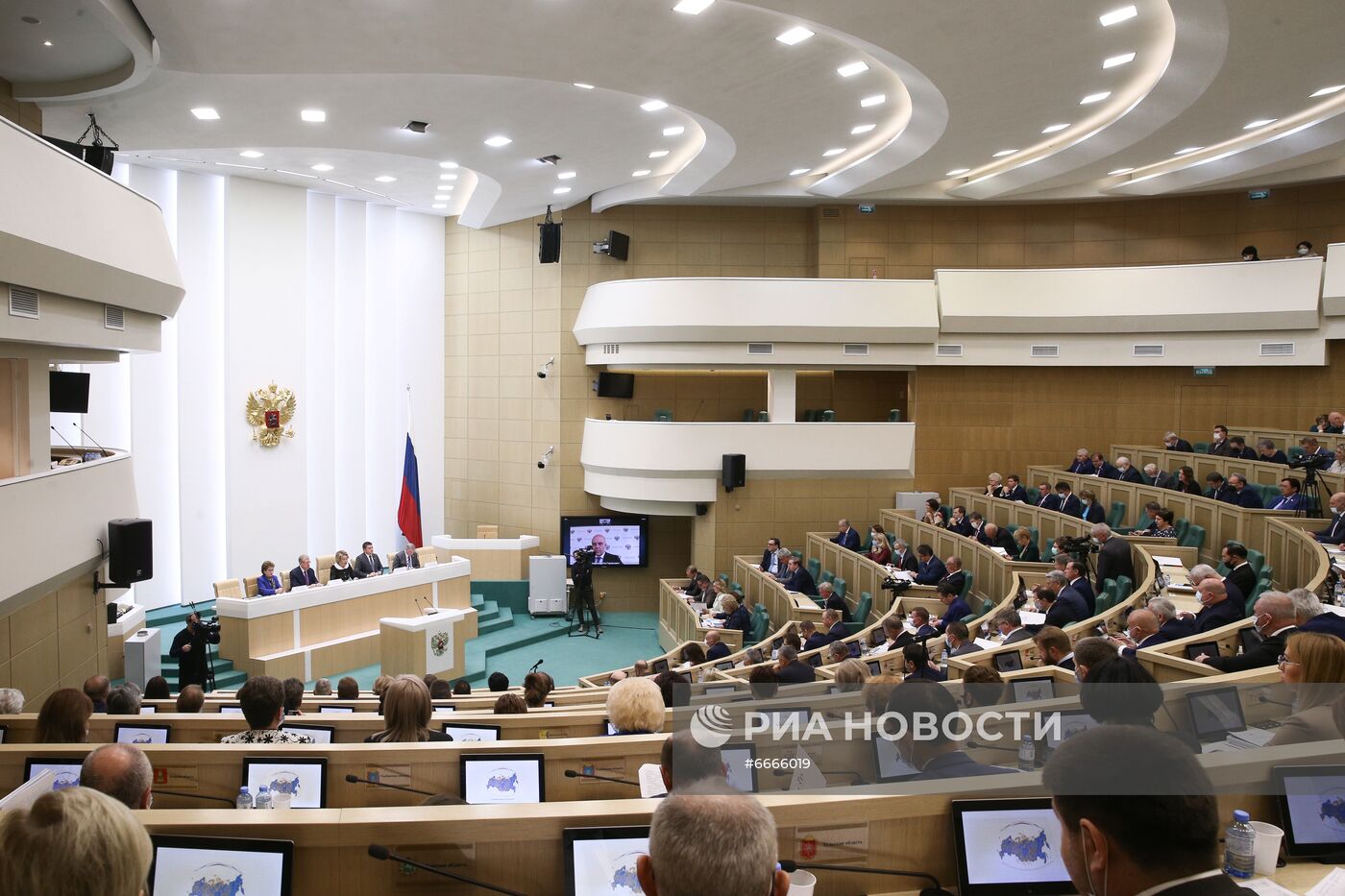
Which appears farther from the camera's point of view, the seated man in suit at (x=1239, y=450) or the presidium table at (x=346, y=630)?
the seated man in suit at (x=1239, y=450)

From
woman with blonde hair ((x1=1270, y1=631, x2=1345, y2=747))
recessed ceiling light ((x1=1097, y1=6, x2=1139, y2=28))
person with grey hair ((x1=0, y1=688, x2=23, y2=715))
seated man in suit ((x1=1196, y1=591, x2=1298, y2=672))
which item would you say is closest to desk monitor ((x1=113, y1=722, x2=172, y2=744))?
person with grey hair ((x1=0, y1=688, x2=23, y2=715))

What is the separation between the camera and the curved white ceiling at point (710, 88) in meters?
Result: 7.41

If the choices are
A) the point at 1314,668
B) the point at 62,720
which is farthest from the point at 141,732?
the point at 1314,668

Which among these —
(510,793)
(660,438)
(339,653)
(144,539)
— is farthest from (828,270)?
(510,793)

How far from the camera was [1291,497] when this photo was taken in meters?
9.17

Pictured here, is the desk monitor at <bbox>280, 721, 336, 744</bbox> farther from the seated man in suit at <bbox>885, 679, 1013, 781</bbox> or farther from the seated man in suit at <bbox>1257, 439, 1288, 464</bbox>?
the seated man in suit at <bbox>1257, 439, 1288, 464</bbox>

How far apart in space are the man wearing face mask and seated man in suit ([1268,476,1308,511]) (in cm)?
950

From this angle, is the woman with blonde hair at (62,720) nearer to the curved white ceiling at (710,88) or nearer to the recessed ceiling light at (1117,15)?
the curved white ceiling at (710,88)

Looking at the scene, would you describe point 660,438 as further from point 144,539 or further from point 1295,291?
point 1295,291

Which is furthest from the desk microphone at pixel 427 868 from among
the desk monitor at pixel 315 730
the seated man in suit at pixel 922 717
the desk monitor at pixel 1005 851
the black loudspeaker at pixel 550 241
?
the black loudspeaker at pixel 550 241

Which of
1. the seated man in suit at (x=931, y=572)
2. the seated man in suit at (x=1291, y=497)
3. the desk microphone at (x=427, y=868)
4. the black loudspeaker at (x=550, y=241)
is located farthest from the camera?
the black loudspeaker at (x=550, y=241)

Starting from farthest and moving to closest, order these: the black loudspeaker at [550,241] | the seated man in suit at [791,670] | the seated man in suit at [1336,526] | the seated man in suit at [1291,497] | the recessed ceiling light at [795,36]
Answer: the black loudspeaker at [550,241]
the seated man in suit at [1291,497]
the seated man in suit at [1336,526]
the recessed ceiling light at [795,36]
the seated man in suit at [791,670]

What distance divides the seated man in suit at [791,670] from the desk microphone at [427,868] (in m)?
3.73

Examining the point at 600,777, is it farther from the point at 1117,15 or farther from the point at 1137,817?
the point at 1117,15
